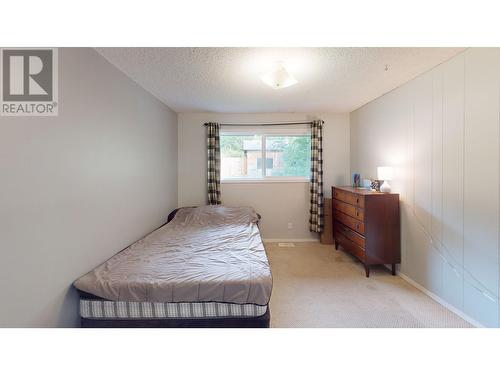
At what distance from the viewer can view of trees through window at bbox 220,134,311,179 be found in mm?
4043

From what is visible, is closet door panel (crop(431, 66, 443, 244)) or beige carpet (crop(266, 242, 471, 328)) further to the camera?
closet door panel (crop(431, 66, 443, 244))

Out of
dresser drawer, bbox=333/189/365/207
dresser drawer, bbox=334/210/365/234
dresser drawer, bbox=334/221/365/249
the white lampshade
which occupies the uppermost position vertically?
the white lampshade

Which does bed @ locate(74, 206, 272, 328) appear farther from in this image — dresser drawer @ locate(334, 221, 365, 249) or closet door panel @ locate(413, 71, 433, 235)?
closet door panel @ locate(413, 71, 433, 235)

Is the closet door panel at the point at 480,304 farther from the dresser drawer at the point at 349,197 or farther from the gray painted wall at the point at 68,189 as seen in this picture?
the gray painted wall at the point at 68,189

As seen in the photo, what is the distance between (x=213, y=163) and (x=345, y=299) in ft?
9.05

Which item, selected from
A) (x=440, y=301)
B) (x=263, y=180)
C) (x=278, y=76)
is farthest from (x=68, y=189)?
(x=440, y=301)

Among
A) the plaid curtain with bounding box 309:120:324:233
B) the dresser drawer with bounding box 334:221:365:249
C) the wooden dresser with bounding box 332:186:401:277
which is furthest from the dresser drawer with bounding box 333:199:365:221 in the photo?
the plaid curtain with bounding box 309:120:324:233

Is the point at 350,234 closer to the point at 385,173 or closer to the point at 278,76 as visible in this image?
the point at 385,173

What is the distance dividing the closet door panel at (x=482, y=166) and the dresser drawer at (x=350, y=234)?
1.02 metres

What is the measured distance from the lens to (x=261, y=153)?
4.05 m

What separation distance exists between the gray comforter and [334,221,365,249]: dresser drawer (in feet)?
4.34

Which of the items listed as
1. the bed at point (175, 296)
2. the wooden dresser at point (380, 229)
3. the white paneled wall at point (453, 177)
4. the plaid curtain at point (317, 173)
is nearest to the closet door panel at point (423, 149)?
the white paneled wall at point (453, 177)
